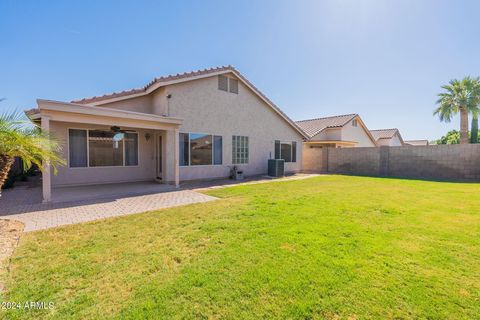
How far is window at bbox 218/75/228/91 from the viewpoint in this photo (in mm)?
13398

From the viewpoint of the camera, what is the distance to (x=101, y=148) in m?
11.0

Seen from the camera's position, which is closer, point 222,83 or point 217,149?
point 217,149

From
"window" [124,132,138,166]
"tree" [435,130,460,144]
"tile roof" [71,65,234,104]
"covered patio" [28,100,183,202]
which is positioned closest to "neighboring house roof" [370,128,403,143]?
"tree" [435,130,460,144]

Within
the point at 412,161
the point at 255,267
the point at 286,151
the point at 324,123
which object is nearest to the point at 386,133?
the point at 324,123

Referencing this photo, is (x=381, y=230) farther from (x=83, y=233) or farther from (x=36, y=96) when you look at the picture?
(x=36, y=96)

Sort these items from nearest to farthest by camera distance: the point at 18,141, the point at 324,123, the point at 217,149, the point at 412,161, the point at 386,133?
the point at 18,141
the point at 217,149
the point at 412,161
the point at 324,123
the point at 386,133

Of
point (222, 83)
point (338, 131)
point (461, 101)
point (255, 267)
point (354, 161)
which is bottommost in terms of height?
point (255, 267)

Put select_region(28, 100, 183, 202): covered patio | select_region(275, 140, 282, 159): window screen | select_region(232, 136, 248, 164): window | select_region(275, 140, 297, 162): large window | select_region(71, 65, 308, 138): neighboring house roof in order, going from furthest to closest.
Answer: select_region(275, 140, 297, 162): large window
select_region(275, 140, 282, 159): window screen
select_region(232, 136, 248, 164): window
select_region(71, 65, 308, 138): neighboring house roof
select_region(28, 100, 183, 202): covered patio

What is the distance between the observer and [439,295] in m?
2.74

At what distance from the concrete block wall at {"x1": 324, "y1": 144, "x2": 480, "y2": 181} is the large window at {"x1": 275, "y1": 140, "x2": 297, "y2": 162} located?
451 cm

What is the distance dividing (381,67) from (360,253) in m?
14.6

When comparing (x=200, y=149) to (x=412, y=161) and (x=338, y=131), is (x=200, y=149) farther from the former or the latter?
(x=338, y=131)

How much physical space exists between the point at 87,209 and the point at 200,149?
672 cm

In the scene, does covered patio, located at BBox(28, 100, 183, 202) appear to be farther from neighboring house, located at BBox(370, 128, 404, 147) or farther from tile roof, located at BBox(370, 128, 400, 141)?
tile roof, located at BBox(370, 128, 400, 141)
